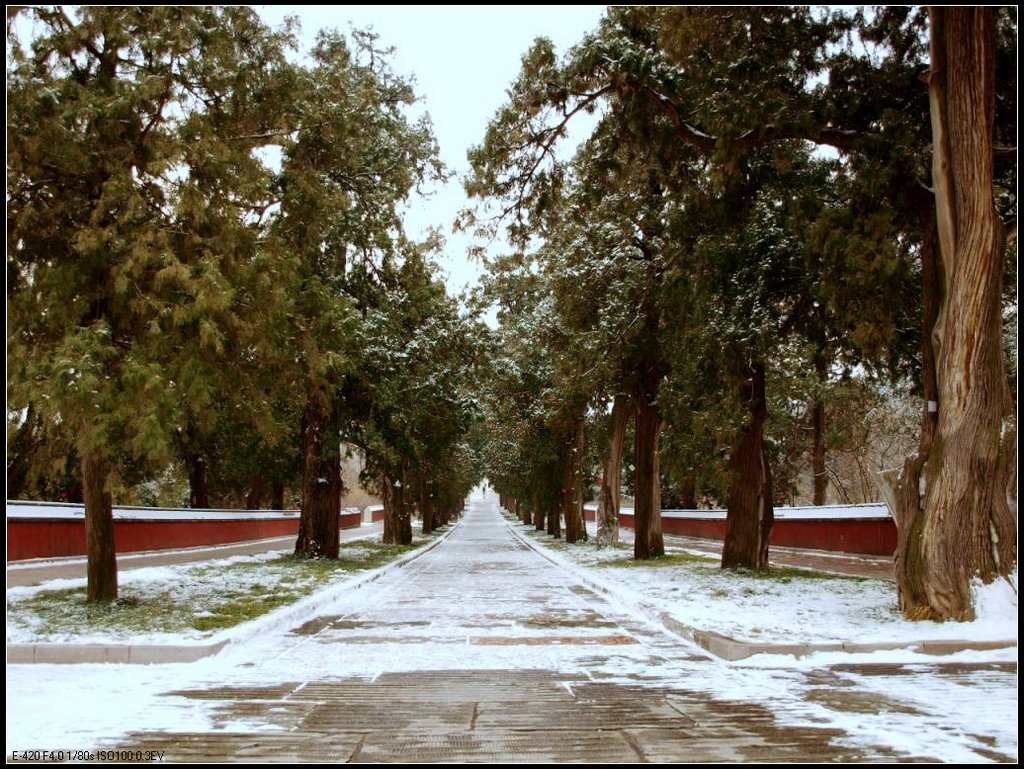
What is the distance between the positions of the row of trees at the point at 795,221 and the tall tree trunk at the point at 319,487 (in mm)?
6820

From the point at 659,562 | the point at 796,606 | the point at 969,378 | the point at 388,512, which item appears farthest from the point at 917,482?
the point at 388,512

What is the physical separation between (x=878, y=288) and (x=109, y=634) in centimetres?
1107

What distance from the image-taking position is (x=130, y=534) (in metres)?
26.4

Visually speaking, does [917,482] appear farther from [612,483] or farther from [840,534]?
[612,483]

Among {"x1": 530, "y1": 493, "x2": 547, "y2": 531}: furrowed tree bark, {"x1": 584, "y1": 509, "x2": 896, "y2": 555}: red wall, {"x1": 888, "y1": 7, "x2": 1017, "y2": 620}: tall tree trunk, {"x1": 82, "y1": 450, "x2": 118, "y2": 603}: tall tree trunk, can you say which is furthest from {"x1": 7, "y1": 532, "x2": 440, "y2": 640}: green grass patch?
{"x1": 530, "y1": 493, "x2": 547, "y2": 531}: furrowed tree bark

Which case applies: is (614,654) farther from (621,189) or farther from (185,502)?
(185,502)

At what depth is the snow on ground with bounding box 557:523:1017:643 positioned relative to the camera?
10320 millimetres

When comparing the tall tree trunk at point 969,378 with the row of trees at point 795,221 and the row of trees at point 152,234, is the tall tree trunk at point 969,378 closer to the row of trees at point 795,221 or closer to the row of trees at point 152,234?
the row of trees at point 795,221

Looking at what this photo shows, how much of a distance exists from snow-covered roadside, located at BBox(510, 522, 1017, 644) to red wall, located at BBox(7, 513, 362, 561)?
13.1 metres

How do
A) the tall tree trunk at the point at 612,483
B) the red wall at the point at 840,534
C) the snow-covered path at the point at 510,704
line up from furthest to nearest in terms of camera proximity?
1. the tall tree trunk at the point at 612,483
2. the red wall at the point at 840,534
3. the snow-covered path at the point at 510,704

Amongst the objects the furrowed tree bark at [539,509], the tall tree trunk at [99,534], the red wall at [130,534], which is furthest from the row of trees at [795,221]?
the furrowed tree bark at [539,509]

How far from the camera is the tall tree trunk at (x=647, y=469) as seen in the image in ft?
83.7

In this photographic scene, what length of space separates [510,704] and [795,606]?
734 cm

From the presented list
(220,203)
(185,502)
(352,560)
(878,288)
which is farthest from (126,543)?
(185,502)
